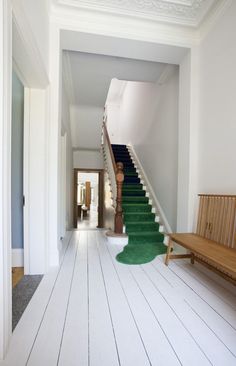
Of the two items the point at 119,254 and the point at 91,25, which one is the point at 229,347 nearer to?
the point at 119,254

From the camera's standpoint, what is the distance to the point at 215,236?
244cm

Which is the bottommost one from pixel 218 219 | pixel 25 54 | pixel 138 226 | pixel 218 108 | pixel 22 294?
pixel 22 294

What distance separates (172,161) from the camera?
149 inches

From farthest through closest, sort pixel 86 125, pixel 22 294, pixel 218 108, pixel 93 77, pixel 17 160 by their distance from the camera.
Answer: pixel 86 125
pixel 93 77
pixel 17 160
pixel 218 108
pixel 22 294

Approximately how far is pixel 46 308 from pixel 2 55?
186 centimetres

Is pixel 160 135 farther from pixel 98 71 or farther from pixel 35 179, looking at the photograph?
pixel 35 179

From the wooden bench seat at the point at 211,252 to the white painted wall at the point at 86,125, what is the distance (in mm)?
4092

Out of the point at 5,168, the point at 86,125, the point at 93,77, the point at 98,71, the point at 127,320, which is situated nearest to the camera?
the point at 5,168

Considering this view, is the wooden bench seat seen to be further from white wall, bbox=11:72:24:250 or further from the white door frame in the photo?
white wall, bbox=11:72:24:250

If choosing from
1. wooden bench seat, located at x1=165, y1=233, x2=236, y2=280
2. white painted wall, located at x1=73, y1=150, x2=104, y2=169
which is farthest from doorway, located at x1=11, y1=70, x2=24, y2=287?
white painted wall, located at x1=73, y1=150, x2=104, y2=169

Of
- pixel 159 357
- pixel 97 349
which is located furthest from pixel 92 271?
pixel 159 357

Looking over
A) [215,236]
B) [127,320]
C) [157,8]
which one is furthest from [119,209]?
[157,8]

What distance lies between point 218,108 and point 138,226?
2.41 meters

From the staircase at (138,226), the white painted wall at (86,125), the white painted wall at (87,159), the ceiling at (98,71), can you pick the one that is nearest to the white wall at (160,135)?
the staircase at (138,226)
